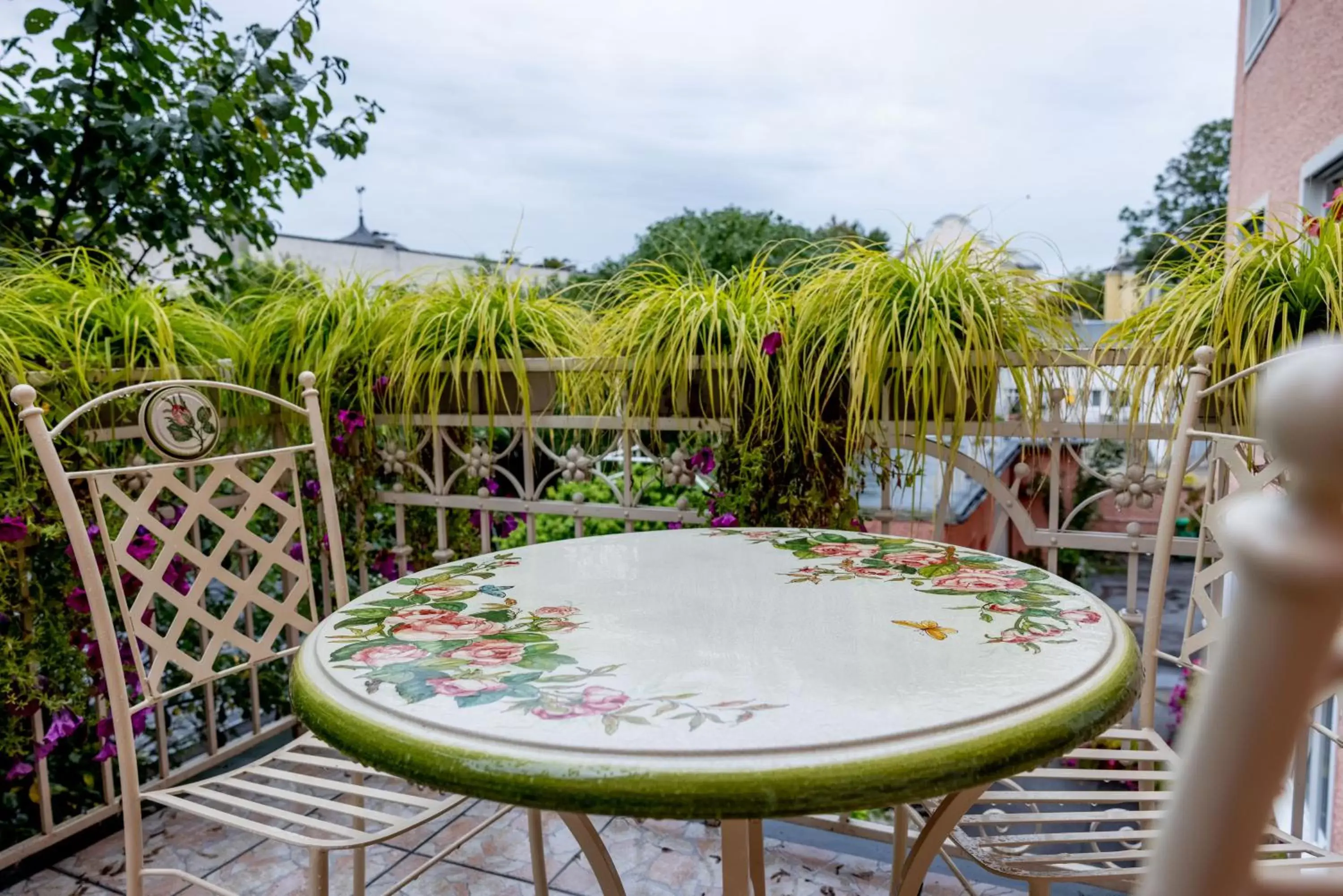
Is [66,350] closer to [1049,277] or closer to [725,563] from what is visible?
[725,563]

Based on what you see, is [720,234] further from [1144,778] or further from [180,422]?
[1144,778]

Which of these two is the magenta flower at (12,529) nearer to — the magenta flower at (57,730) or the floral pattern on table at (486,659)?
the magenta flower at (57,730)

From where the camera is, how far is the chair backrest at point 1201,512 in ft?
4.31

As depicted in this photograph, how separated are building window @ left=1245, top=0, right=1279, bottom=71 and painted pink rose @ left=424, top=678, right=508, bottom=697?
5.84 m

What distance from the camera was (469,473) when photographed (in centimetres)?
227

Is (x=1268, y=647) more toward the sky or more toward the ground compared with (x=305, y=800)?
more toward the sky

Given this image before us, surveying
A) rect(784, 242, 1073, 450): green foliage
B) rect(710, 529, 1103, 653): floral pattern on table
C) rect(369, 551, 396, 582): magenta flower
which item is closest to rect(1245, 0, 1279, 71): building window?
rect(784, 242, 1073, 450): green foliage

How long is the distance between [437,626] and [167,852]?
4.89ft

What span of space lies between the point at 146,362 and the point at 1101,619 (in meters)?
2.07

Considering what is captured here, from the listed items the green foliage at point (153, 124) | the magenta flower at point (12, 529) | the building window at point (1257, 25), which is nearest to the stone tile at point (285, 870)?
the magenta flower at point (12, 529)

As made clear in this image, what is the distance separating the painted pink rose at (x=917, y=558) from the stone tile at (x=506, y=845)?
3.60ft

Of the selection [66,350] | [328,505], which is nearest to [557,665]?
[328,505]

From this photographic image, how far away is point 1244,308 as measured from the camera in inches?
59.4

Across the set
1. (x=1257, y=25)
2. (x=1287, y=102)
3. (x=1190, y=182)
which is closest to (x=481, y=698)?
(x=1287, y=102)
